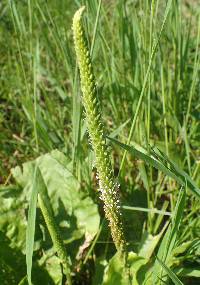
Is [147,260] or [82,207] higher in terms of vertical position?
[82,207]

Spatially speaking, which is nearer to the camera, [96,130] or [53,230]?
[96,130]

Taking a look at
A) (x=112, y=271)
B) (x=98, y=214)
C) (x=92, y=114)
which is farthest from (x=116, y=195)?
(x=98, y=214)

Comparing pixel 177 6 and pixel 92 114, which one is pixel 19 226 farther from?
pixel 177 6

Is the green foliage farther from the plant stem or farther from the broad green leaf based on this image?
the plant stem

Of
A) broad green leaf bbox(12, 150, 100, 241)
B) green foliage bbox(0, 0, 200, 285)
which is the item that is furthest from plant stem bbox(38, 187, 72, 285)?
broad green leaf bbox(12, 150, 100, 241)

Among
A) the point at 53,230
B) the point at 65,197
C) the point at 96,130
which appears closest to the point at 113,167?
the point at 65,197

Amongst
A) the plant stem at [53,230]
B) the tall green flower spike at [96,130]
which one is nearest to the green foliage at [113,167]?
the plant stem at [53,230]

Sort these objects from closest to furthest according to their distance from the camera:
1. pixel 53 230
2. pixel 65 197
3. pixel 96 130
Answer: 1. pixel 96 130
2. pixel 53 230
3. pixel 65 197

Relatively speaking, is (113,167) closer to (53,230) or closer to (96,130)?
(53,230)
